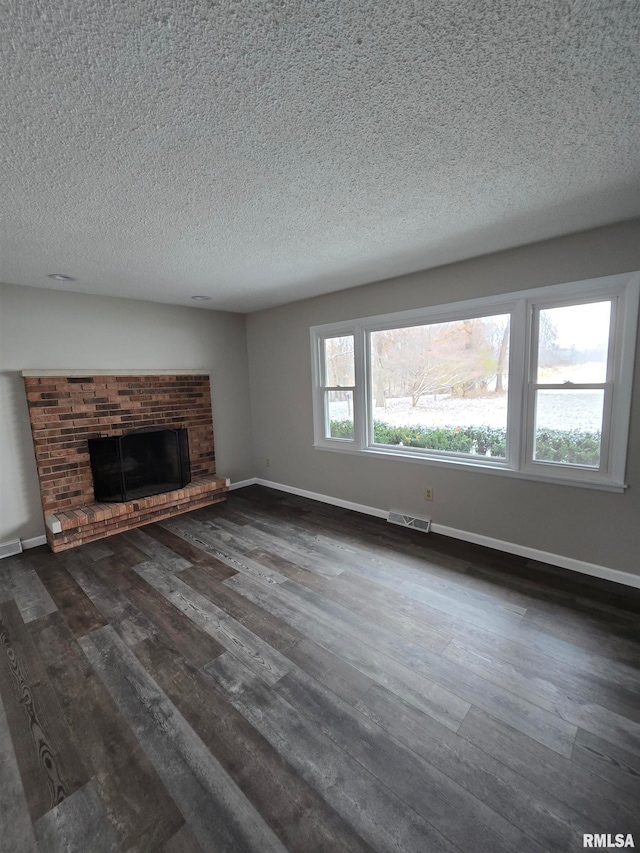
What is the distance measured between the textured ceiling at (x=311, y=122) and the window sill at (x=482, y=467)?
1709 mm

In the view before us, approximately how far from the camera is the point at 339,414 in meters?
4.16

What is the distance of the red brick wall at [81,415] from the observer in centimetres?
339

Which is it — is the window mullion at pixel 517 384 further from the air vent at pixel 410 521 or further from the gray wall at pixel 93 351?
the gray wall at pixel 93 351

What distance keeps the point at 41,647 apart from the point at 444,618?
2.40 metres

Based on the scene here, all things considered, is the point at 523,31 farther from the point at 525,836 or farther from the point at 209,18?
the point at 525,836

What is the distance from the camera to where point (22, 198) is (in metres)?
1.75

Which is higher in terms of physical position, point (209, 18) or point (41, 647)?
point (209, 18)

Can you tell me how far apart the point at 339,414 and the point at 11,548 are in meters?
3.39

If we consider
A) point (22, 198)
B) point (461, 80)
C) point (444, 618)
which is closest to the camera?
point (461, 80)

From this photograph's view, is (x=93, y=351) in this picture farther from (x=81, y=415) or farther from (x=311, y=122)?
(x=311, y=122)

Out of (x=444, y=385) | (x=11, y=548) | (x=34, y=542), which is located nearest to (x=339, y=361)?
(x=444, y=385)

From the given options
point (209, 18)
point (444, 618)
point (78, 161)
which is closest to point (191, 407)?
point (78, 161)

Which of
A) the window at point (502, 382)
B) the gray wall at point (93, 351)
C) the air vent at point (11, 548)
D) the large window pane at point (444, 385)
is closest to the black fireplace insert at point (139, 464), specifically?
the gray wall at point (93, 351)

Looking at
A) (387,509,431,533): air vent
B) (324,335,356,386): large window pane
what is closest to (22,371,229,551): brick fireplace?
(324,335,356,386): large window pane
